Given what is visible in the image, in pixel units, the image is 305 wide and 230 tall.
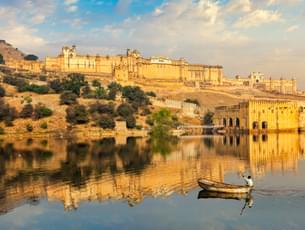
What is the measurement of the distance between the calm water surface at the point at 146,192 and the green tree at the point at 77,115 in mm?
29147

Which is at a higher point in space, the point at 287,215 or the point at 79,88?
the point at 79,88

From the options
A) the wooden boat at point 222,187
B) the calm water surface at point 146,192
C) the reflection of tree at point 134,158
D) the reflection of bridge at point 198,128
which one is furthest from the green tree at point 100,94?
the wooden boat at point 222,187

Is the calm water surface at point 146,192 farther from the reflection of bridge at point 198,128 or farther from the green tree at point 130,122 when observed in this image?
the reflection of bridge at point 198,128

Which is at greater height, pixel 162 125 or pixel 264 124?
pixel 162 125

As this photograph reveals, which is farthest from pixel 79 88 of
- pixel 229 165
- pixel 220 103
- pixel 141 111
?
pixel 229 165

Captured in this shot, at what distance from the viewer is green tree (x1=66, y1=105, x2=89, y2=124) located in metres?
66.2

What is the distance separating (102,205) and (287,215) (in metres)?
7.13

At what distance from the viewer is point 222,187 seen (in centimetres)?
2062

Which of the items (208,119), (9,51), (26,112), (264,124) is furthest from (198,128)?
(9,51)

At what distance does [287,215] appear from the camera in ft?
56.8

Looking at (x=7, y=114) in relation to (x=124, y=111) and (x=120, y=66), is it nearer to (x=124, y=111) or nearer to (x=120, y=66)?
(x=124, y=111)

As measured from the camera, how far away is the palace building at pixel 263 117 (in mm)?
70438

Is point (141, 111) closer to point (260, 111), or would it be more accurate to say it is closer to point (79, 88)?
point (79, 88)

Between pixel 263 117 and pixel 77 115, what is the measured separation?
26.3 metres
